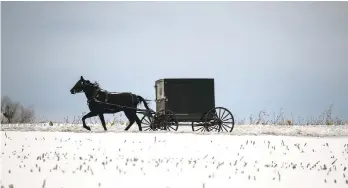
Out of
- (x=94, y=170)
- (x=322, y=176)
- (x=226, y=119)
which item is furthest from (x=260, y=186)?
(x=226, y=119)

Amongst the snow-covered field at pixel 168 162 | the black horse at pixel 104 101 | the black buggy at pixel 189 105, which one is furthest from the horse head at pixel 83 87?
the snow-covered field at pixel 168 162

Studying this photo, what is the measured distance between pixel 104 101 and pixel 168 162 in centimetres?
935

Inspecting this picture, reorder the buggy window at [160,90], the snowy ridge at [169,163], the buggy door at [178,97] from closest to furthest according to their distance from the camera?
the snowy ridge at [169,163]
the buggy door at [178,97]
the buggy window at [160,90]

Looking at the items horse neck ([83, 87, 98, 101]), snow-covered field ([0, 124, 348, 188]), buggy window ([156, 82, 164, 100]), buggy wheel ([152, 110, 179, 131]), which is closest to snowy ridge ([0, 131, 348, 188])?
snow-covered field ([0, 124, 348, 188])

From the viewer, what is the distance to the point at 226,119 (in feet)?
56.4

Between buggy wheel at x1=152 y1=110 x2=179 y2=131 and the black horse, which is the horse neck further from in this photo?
buggy wheel at x1=152 y1=110 x2=179 y2=131

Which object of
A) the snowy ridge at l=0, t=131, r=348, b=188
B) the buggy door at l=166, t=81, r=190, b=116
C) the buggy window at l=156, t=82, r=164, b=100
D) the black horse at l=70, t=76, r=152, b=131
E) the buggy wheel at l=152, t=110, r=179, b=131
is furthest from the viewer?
the buggy window at l=156, t=82, r=164, b=100

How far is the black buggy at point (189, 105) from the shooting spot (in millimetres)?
17219

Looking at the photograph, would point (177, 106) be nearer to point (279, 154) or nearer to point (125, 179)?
point (279, 154)

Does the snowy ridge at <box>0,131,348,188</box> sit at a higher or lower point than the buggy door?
lower

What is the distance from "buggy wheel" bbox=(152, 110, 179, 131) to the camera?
17.1 meters

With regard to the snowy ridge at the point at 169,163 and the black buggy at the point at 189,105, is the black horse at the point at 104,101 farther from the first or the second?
the snowy ridge at the point at 169,163

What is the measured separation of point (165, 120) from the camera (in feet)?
56.2

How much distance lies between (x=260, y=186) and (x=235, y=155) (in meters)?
3.15
